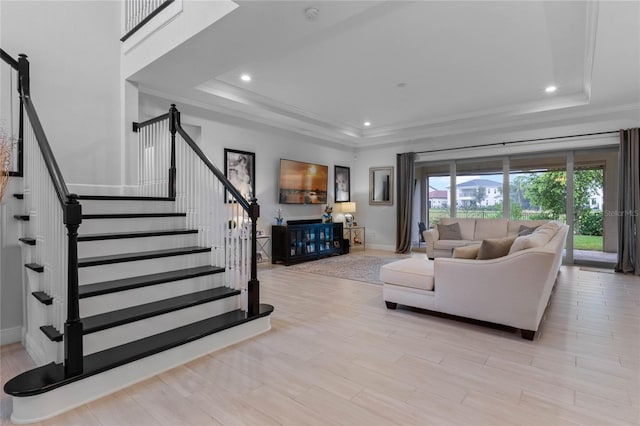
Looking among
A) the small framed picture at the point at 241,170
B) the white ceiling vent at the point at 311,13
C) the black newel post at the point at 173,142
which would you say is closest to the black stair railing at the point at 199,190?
the black newel post at the point at 173,142

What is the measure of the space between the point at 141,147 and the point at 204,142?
58.7 inches

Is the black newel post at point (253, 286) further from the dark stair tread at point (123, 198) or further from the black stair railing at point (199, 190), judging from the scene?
the dark stair tread at point (123, 198)

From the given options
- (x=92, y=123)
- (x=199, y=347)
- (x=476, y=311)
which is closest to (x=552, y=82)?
(x=476, y=311)

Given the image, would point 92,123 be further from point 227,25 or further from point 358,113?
point 358,113

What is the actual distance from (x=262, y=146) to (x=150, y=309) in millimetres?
4483

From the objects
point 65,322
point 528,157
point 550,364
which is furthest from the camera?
point 528,157

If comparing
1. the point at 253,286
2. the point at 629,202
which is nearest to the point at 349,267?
the point at 253,286

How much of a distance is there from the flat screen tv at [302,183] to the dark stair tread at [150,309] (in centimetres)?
395

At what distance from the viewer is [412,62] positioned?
431cm

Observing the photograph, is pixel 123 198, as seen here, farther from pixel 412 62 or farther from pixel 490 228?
pixel 490 228

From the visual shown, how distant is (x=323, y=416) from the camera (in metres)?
1.78

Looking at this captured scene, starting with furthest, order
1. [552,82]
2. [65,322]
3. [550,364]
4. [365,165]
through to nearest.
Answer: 1. [365,165]
2. [552,82]
3. [550,364]
4. [65,322]

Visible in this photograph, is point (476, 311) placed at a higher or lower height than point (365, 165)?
lower

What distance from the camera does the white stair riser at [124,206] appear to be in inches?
125
